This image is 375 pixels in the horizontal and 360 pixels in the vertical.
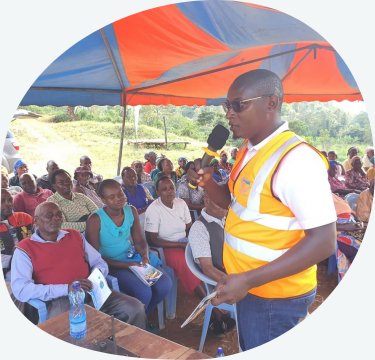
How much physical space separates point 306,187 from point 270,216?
221 millimetres

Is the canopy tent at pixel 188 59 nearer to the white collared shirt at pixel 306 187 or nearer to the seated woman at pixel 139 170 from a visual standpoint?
the seated woman at pixel 139 170

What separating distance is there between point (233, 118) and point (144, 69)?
2823 millimetres

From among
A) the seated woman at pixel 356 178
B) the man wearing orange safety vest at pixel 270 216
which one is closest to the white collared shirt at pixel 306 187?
the man wearing orange safety vest at pixel 270 216

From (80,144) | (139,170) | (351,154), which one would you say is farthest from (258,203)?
(80,144)

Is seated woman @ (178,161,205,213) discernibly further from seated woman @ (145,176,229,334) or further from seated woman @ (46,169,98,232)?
seated woman @ (46,169,98,232)

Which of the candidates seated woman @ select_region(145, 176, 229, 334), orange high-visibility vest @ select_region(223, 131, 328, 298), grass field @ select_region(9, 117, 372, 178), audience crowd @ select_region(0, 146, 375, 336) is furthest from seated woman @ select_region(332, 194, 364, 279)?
grass field @ select_region(9, 117, 372, 178)

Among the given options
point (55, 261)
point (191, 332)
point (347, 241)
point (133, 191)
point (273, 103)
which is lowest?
point (191, 332)

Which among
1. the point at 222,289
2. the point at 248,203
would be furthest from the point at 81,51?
the point at 222,289

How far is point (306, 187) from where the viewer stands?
119 centimetres

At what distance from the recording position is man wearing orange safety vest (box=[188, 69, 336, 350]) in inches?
47.3

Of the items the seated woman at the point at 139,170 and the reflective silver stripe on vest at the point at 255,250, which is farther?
the seated woman at the point at 139,170

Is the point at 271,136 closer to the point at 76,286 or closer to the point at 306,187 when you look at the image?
the point at 306,187

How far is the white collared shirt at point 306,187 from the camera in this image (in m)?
1.18

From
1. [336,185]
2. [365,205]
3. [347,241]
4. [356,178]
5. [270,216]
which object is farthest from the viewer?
[356,178]
